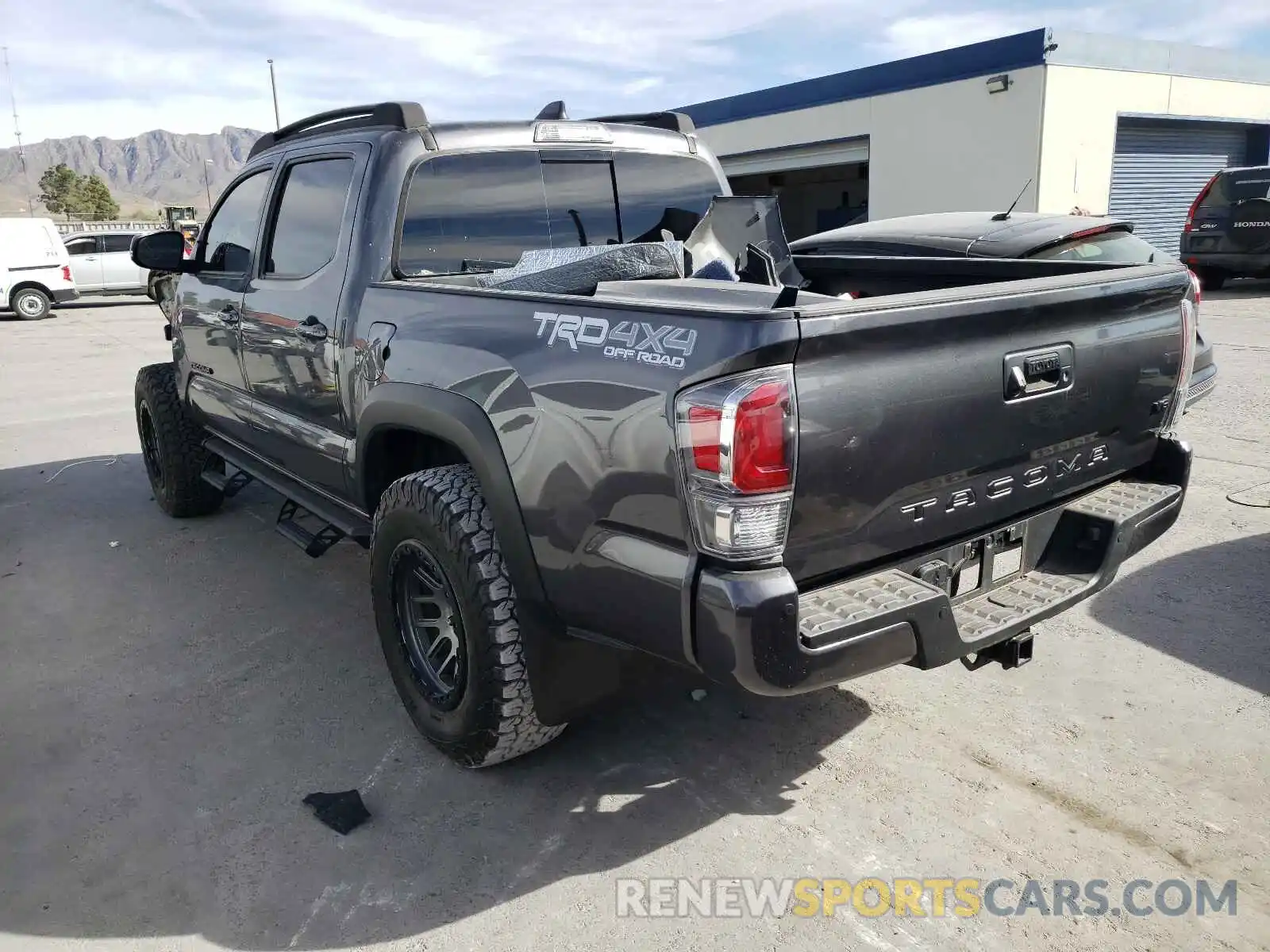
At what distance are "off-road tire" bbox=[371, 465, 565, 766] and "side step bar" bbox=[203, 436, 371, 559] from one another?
63 centimetres

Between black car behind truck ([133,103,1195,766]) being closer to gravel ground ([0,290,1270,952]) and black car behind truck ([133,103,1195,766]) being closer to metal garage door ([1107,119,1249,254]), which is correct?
gravel ground ([0,290,1270,952])

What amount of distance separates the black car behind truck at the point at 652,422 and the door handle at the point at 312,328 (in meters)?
0.02

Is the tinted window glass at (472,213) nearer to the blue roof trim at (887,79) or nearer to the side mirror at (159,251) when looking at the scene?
the side mirror at (159,251)

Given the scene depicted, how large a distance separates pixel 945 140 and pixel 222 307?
15759 millimetres

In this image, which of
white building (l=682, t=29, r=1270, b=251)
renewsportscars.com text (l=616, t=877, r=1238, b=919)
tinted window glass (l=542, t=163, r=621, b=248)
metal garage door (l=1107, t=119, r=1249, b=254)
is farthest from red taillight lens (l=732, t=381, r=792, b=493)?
metal garage door (l=1107, t=119, r=1249, b=254)

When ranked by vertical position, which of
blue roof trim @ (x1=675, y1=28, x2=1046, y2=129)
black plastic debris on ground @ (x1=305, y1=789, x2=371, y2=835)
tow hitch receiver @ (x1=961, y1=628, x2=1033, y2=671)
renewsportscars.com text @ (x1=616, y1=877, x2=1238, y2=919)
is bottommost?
renewsportscars.com text @ (x1=616, y1=877, x2=1238, y2=919)

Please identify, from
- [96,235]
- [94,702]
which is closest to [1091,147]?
[94,702]

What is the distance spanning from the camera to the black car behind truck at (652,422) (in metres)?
2.19

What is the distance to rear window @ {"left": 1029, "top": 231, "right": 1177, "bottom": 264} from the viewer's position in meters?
5.88

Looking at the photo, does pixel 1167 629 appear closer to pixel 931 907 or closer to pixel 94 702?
pixel 931 907

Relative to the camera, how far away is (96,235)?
22.5m

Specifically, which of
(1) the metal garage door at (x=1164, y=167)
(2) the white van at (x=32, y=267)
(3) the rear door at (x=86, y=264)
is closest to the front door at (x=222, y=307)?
(1) the metal garage door at (x=1164, y=167)

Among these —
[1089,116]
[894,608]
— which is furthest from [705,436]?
[1089,116]

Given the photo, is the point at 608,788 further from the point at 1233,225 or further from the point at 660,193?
the point at 1233,225
